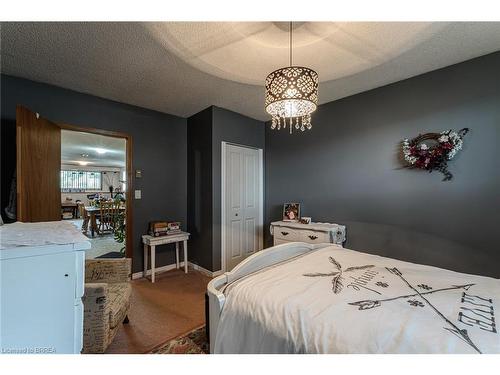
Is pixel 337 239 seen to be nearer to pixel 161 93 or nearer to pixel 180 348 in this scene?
pixel 180 348

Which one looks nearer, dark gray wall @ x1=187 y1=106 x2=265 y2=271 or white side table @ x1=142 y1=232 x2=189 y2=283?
white side table @ x1=142 y1=232 x2=189 y2=283

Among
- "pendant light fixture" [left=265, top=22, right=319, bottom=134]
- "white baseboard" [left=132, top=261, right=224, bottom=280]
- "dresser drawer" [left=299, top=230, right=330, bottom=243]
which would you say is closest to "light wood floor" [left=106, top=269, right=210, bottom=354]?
"white baseboard" [left=132, top=261, right=224, bottom=280]

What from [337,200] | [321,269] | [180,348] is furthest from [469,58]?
[180,348]

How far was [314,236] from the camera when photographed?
267cm

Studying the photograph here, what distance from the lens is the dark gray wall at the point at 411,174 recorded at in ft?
6.32

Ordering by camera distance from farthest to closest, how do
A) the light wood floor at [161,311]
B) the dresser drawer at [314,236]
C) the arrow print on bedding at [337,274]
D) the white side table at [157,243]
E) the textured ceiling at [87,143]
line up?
the textured ceiling at [87,143]
the white side table at [157,243]
the dresser drawer at [314,236]
the light wood floor at [161,311]
the arrow print on bedding at [337,274]

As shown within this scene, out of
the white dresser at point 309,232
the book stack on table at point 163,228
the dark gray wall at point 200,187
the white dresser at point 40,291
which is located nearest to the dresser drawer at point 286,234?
the white dresser at point 309,232

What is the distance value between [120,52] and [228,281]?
2.04 m

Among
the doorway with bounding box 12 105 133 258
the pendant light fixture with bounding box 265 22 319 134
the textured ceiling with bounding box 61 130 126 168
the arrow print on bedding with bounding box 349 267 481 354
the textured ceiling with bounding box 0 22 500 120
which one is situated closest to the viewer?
the arrow print on bedding with bounding box 349 267 481 354

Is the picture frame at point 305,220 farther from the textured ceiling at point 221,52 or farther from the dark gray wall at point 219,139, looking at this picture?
the textured ceiling at point 221,52

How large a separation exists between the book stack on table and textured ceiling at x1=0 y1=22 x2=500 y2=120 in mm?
1736

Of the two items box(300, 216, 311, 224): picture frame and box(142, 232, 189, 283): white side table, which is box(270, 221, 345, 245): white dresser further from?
box(142, 232, 189, 283): white side table

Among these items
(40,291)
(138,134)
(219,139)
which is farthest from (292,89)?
(138,134)

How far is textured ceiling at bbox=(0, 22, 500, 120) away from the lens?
158 centimetres
